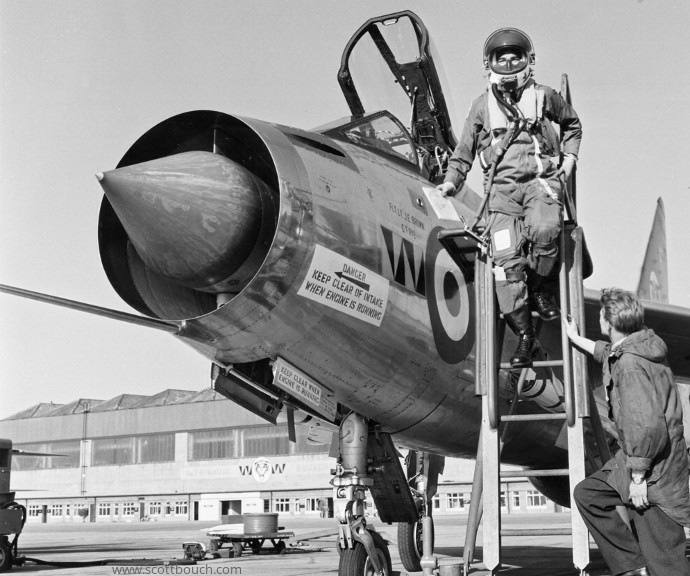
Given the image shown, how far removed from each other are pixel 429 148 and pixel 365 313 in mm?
3260

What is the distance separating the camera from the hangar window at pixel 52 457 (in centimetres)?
6416

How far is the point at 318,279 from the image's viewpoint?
16.2ft

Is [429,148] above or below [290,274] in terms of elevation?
above

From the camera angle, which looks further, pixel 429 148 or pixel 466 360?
pixel 429 148

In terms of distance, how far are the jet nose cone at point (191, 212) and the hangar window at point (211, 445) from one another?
53322 millimetres

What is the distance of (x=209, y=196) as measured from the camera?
4.75 m

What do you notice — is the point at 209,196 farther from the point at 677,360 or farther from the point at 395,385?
the point at 677,360

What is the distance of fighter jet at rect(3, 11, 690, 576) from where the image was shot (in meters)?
4.80

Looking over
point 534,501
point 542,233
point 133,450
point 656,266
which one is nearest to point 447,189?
point 542,233

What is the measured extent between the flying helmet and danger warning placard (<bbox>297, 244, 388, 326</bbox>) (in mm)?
1492

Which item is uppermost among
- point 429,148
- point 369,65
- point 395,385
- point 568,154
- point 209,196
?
point 369,65

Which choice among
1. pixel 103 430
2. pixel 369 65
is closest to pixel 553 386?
pixel 369 65

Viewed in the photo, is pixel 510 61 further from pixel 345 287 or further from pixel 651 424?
pixel 651 424

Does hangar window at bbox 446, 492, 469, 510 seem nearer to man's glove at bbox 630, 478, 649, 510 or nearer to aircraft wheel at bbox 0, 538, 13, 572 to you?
aircraft wheel at bbox 0, 538, 13, 572
